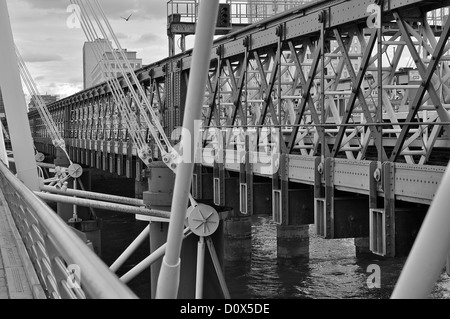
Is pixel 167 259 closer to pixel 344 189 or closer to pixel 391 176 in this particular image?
pixel 391 176

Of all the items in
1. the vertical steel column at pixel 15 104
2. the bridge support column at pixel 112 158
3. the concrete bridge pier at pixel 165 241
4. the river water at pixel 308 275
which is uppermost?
the vertical steel column at pixel 15 104

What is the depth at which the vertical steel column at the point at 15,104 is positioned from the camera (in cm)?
1342

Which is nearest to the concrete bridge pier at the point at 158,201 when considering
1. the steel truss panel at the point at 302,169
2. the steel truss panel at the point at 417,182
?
the steel truss panel at the point at 302,169

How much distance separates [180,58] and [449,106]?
13762 millimetres

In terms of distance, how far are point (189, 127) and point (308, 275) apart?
27003mm

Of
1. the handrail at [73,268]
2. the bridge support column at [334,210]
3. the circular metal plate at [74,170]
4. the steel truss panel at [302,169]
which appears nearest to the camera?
the handrail at [73,268]

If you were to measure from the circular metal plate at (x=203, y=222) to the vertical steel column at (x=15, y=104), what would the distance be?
3.68 m

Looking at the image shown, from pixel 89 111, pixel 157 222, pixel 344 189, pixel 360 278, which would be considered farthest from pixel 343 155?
pixel 89 111

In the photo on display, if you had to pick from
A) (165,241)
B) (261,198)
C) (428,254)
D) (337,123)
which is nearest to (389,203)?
(337,123)

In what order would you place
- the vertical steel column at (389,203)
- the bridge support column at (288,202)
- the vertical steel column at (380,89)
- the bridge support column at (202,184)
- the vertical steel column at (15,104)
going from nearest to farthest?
1. the vertical steel column at (389,203)
2. the vertical steel column at (380,89)
3. the vertical steel column at (15,104)
4. the bridge support column at (288,202)
5. the bridge support column at (202,184)

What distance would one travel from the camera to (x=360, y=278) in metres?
31.3

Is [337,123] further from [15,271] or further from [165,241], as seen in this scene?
[15,271]

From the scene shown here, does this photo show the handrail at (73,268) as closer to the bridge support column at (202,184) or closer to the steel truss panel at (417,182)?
the steel truss panel at (417,182)

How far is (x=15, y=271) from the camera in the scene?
802 centimetres
